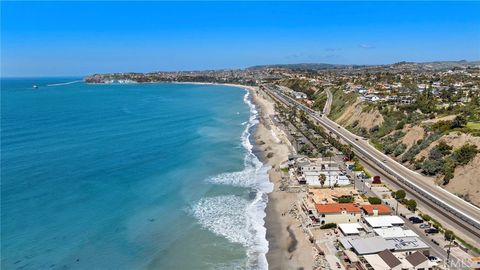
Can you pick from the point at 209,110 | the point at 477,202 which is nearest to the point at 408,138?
the point at 477,202

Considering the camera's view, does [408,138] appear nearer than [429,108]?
Yes

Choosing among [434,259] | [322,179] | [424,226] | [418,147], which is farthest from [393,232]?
[418,147]

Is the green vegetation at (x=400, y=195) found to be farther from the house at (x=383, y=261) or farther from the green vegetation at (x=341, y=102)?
the green vegetation at (x=341, y=102)

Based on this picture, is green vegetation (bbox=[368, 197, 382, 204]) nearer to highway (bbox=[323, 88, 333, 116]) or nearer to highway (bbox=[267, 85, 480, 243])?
highway (bbox=[267, 85, 480, 243])

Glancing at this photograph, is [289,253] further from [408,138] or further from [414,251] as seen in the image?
[408,138]

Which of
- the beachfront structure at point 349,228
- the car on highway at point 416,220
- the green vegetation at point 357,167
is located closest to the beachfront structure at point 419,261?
the beachfront structure at point 349,228

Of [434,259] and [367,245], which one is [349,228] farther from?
[434,259]
